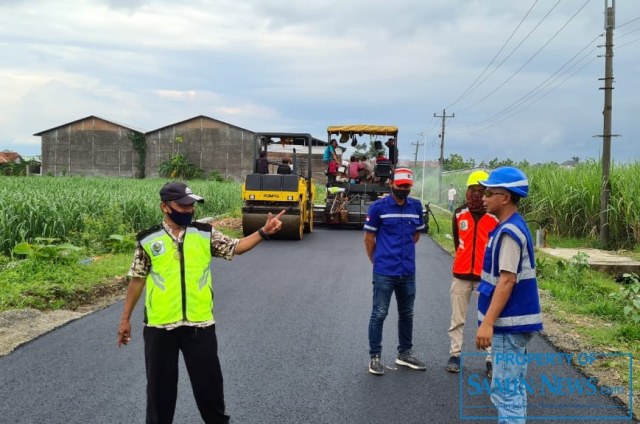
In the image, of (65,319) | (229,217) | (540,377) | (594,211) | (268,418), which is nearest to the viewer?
(268,418)

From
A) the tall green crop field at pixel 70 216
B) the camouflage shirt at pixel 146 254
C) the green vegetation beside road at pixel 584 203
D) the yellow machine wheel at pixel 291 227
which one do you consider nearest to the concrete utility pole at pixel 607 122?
the green vegetation beside road at pixel 584 203

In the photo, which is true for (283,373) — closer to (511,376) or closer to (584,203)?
(511,376)

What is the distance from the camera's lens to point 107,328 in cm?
680

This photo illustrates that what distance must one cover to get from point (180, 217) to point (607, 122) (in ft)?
52.0

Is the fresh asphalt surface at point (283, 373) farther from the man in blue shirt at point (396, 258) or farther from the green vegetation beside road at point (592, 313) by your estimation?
the green vegetation beside road at point (592, 313)

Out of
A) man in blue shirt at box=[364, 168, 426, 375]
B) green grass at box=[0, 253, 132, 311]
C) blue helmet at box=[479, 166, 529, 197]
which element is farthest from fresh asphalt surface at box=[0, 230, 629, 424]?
blue helmet at box=[479, 166, 529, 197]

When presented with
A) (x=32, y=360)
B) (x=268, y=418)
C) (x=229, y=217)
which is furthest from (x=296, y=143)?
(x=268, y=418)

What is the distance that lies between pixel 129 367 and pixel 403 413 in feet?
8.00

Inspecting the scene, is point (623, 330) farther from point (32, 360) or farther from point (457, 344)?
point (32, 360)

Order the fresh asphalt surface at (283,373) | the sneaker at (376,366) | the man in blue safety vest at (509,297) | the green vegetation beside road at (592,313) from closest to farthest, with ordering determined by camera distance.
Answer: the man in blue safety vest at (509,297), the fresh asphalt surface at (283,373), the sneaker at (376,366), the green vegetation beside road at (592,313)

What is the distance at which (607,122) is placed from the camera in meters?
16.9

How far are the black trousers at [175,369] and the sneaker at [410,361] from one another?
224 centimetres

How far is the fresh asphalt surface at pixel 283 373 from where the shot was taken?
4.46 m

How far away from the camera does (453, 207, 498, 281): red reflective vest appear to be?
5.46 meters
